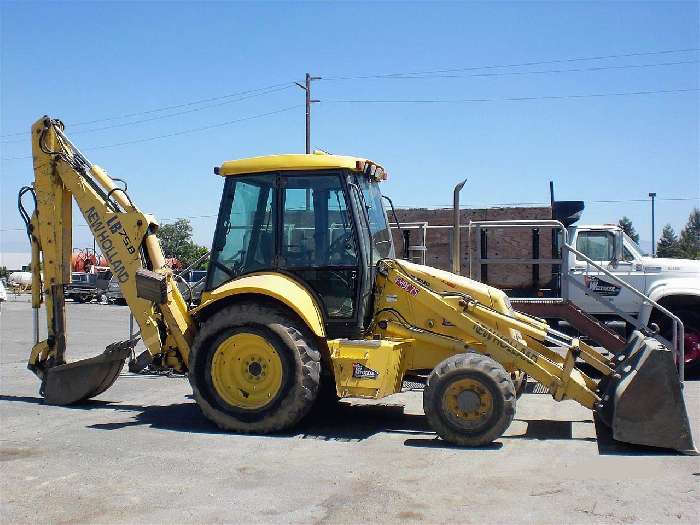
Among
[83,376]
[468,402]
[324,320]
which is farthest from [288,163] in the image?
[83,376]

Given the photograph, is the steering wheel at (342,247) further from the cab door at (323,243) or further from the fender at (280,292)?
the fender at (280,292)

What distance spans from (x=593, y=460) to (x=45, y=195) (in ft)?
22.5

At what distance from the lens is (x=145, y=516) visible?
18.4ft

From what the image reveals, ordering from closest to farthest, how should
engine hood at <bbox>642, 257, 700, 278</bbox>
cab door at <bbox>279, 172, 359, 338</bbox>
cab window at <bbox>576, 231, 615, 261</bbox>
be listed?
cab door at <bbox>279, 172, 359, 338</bbox>, engine hood at <bbox>642, 257, 700, 278</bbox>, cab window at <bbox>576, 231, 615, 261</bbox>

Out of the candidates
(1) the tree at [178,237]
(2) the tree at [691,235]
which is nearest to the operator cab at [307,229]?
(2) the tree at [691,235]

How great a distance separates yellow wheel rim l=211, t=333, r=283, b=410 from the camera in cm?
835

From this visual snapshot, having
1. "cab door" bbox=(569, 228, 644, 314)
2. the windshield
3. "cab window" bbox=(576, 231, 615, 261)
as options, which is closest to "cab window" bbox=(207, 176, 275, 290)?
the windshield

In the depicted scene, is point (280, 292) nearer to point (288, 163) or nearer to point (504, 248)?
point (288, 163)

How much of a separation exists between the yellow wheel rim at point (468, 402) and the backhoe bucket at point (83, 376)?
4.04 m

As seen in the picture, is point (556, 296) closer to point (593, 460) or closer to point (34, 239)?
point (593, 460)

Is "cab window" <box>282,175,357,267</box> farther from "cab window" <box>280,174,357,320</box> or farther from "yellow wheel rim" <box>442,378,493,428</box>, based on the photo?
"yellow wheel rim" <box>442,378,493,428</box>

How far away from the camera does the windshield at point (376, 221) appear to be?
29.1 feet

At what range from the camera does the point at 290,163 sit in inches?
343

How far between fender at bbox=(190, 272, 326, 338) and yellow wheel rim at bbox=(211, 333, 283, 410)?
1.48 ft
